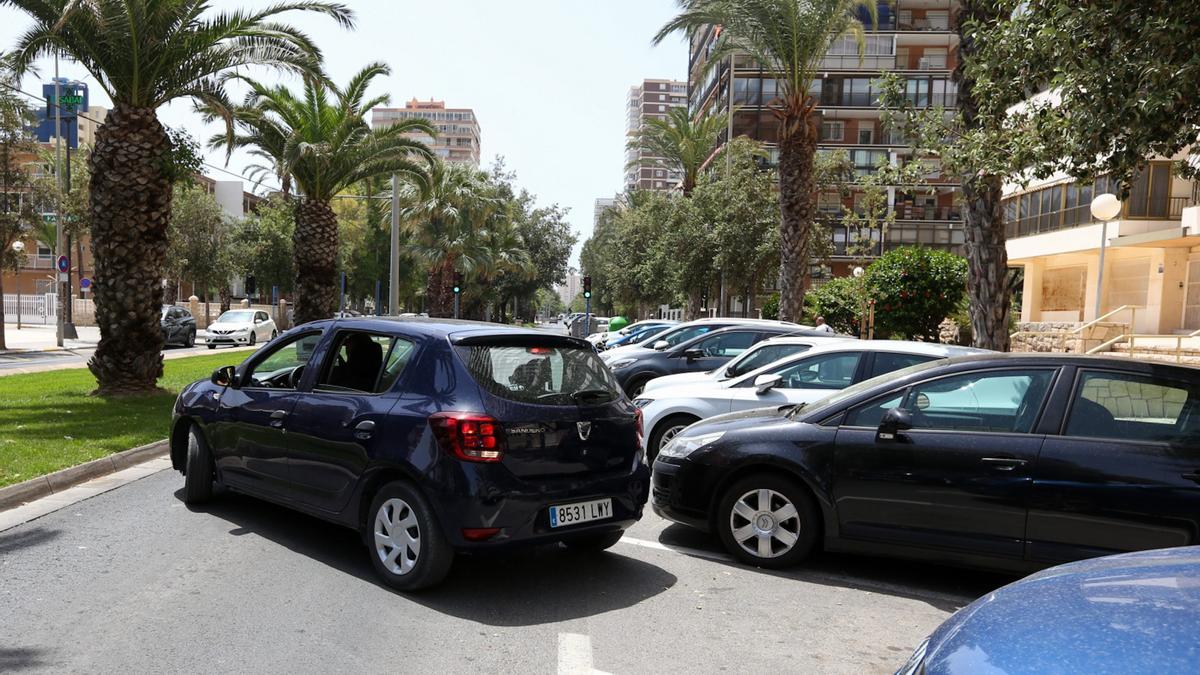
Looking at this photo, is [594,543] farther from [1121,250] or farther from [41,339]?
[41,339]

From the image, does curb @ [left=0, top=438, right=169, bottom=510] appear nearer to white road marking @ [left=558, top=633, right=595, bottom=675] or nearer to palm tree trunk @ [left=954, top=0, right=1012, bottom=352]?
white road marking @ [left=558, top=633, right=595, bottom=675]

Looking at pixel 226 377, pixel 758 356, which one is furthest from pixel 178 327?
pixel 226 377

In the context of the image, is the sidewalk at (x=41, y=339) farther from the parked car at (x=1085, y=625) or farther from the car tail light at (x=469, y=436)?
A: the parked car at (x=1085, y=625)

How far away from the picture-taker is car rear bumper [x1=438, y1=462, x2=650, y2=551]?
180 inches

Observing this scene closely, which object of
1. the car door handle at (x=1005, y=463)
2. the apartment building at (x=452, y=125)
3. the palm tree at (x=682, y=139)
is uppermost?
the apartment building at (x=452, y=125)

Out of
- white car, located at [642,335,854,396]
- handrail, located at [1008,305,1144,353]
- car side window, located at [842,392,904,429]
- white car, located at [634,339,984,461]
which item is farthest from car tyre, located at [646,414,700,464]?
handrail, located at [1008,305,1144,353]

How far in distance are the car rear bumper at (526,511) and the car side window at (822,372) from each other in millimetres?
3423

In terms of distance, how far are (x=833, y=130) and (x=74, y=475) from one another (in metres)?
55.7

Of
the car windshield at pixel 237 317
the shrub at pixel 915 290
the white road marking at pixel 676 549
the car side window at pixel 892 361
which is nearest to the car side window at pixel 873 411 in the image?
the white road marking at pixel 676 549

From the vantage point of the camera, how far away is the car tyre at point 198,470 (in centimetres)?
663

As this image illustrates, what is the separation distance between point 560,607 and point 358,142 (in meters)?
19.9

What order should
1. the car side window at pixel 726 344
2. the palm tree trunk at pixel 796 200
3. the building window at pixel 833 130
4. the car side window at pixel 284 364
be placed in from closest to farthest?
1. the car side window at pixel 284 364
2. the car side window at pixel 726 344
3. the palm tree trunk at pixel 796 200
4. the building window at pixel 833 130

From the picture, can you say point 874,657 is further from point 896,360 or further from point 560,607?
point 896,360

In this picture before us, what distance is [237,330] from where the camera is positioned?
3312 cm
